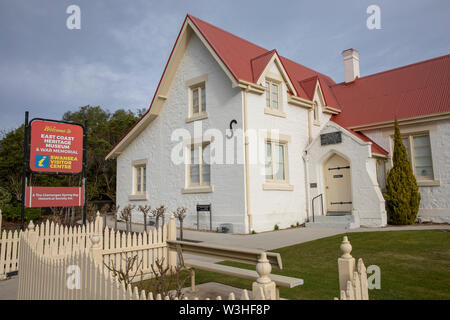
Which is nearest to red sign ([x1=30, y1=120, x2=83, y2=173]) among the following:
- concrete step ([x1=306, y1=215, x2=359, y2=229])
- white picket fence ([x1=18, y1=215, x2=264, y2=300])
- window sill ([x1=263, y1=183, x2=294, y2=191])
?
white picket fence ([x1=18, y1=215, x2=264, y2=300])

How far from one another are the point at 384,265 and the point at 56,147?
32.7 feet

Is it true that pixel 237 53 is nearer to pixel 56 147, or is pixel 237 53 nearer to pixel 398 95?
pixel 398 95

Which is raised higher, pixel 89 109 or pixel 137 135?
pixel 89 109

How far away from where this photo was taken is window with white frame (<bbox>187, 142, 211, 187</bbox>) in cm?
1563

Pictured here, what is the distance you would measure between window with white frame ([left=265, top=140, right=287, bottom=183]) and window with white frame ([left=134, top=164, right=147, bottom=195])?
784 centimetres

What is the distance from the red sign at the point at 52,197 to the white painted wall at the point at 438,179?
14.6 m

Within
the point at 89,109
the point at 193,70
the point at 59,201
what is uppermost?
the point at 89,109

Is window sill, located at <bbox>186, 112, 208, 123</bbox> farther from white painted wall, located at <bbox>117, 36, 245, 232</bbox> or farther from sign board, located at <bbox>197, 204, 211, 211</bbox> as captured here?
sign board, located at <bbox>197, 204, 211, 211</bbox>

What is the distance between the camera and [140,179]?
64.7 feet

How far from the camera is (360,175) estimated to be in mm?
15148

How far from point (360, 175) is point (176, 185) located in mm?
8797

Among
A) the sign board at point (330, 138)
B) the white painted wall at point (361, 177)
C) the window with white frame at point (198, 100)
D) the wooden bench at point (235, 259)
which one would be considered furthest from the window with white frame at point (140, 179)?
the wooden bench at point (235, 259)
